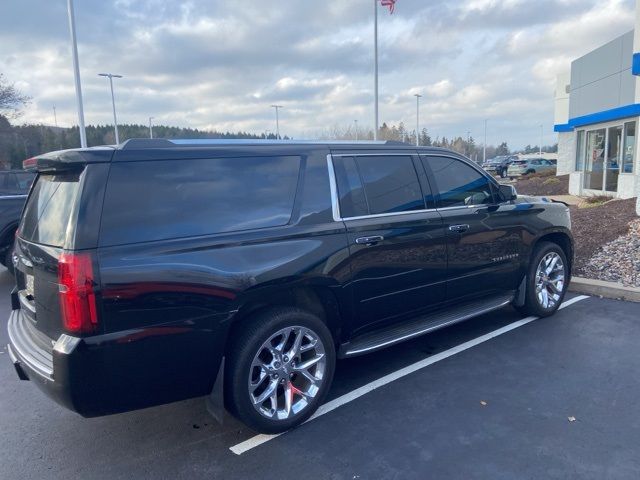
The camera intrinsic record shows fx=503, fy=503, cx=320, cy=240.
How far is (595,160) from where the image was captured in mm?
16859

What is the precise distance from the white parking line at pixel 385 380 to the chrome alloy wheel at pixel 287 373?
193mm

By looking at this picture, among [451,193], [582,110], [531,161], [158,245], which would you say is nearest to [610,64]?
[582,110]

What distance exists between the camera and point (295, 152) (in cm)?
367

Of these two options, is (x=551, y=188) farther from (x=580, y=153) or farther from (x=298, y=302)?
(x=298, y=302)

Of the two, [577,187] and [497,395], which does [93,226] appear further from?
[577,187]

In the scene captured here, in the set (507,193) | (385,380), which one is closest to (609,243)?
(507,193)

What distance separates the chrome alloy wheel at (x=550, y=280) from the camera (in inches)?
214

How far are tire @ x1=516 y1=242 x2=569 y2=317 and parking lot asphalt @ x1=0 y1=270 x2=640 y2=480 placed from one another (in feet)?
2.67

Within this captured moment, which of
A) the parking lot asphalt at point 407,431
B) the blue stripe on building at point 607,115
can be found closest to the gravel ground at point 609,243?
the parking lot asphalt at point 407,431

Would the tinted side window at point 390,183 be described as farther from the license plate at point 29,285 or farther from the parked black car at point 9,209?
the parked black car at point 9,209

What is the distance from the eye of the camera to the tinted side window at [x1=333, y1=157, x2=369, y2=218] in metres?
3.80

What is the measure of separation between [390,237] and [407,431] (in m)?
1.43

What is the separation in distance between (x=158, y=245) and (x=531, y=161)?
40.4m

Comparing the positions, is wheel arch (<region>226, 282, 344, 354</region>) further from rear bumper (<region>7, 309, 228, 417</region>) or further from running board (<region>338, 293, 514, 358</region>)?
rear bumper (<region>7, 309, 228, 417</region>)
